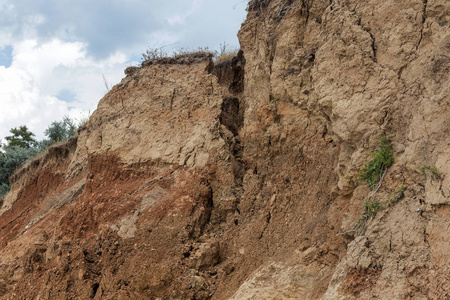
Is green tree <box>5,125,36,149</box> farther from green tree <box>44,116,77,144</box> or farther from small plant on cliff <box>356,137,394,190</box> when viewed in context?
small plant on cliff <box>356,137,394,190</box>

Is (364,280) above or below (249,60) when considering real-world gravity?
below

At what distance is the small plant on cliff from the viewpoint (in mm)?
5258

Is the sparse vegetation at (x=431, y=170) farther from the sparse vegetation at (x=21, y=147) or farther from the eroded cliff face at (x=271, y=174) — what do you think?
the sparse vegetation at (x=21, y=147)

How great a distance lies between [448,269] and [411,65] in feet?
10.1

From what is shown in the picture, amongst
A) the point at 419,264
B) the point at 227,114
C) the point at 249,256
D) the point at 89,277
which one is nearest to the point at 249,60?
the point at 227,114

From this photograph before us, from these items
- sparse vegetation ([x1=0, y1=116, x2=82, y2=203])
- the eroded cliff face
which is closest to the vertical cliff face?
the eroded cliff face

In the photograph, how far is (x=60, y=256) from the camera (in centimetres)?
909

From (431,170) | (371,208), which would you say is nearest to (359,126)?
(371,208)

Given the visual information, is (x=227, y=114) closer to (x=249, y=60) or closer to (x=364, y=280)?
(x=249, y=60)

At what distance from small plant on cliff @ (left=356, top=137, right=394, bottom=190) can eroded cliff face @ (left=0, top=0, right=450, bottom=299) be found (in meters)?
0.12

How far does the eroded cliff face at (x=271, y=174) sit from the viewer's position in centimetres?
471

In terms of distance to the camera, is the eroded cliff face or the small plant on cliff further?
the small plant on cliff

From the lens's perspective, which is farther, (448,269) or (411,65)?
(411,65)

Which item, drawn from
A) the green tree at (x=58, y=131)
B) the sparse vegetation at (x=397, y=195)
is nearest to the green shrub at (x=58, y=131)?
the green tree at (x=58, y=131)
